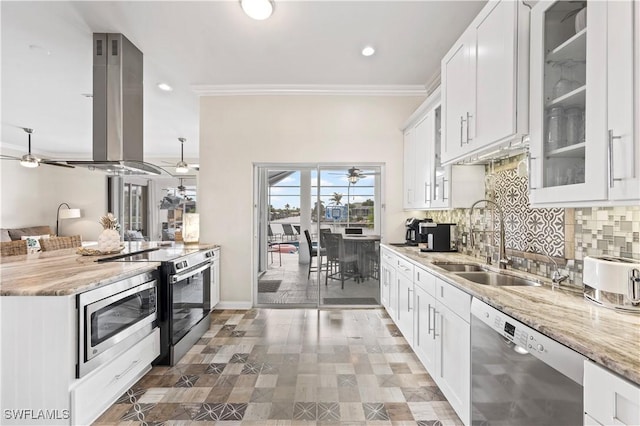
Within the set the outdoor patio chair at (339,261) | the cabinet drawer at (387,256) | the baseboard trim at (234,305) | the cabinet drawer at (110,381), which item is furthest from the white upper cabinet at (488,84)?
the baseboard trim at (234,305)

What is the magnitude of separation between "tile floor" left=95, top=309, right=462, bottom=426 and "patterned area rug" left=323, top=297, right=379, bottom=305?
77 centimetres

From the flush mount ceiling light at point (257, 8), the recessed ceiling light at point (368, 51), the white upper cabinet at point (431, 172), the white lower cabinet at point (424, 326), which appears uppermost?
the recessed ceiling light at point (368, 51)

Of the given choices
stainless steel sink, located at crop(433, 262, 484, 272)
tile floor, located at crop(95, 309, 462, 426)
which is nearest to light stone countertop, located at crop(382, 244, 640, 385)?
stainless steel sink, located at crop(433, 262, 484, 272)

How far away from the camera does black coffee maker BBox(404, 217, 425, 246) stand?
12.3 feet

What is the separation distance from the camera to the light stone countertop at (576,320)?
2.91 feet

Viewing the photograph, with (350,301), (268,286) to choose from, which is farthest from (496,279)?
(268,286)

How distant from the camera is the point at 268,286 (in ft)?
15.4

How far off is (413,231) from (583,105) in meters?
2.60

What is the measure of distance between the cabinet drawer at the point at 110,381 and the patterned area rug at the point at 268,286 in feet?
6.86

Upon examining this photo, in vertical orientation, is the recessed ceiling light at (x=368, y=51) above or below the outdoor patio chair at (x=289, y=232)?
above

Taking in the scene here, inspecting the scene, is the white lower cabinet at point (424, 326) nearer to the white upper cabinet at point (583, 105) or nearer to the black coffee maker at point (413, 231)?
the white upper cabinet at point (583, 105)

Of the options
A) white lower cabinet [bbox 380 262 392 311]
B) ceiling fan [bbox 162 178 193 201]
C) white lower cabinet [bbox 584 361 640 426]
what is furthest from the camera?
ceiling fan [bbox 162 178 193 201]

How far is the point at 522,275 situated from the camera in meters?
1.97

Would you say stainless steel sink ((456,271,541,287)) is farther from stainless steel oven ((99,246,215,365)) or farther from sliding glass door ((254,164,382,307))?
stainless steel oven ((99,246,215,365))
